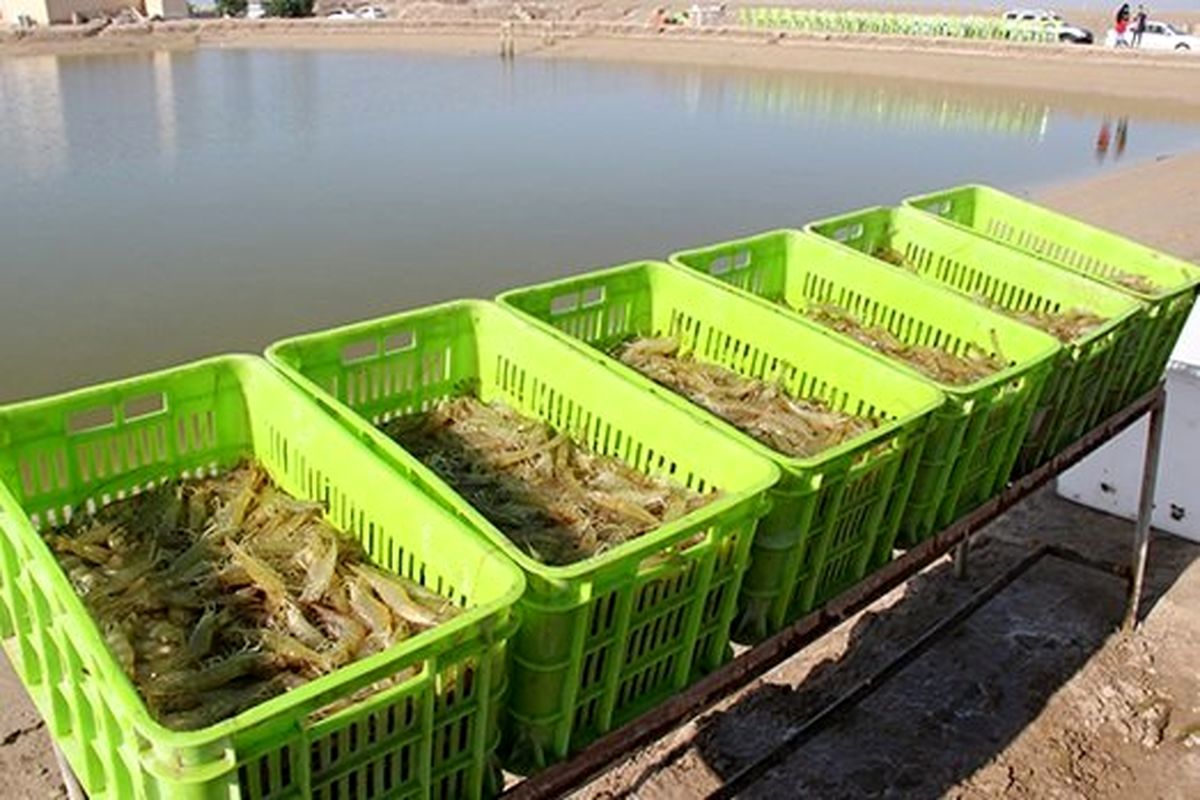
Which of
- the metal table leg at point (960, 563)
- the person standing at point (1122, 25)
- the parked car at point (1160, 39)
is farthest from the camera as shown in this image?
the person standing at point (1122, 25)

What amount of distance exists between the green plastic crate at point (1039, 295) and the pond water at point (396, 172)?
25.2 ft

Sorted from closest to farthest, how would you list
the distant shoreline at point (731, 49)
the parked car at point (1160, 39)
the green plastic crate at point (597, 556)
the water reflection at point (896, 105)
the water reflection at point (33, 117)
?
the green plastic crate at point (597, 556) < the water reflection at point (33, 117) < the water reflection at point (896, 105) < the distant shoreline at point (731, 49) < the parked car at point (1160, 39)

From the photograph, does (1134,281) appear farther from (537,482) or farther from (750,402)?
(537,482)

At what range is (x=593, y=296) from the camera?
13.5ft

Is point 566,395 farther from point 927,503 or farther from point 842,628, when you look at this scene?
point 842,628

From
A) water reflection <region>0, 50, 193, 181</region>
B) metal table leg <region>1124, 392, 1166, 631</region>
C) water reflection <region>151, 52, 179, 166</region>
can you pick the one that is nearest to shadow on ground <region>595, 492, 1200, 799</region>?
metal table leg <region>1124, 392, 1166, 631</region>

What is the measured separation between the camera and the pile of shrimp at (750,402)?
3.47 m

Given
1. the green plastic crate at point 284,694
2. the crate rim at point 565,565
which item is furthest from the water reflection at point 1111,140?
the green plastic crate at point 284,694

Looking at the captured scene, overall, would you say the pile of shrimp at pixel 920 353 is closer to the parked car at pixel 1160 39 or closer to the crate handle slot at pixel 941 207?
the crate handle slot at pixel 941 207

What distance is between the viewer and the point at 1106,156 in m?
22.3

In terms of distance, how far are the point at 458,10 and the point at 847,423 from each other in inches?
1849

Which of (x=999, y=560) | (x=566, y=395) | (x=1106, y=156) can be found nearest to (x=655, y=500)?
(x=566, y=395)

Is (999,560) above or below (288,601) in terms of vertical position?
below

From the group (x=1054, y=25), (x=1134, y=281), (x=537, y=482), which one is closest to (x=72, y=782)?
(x=537, y=482)
